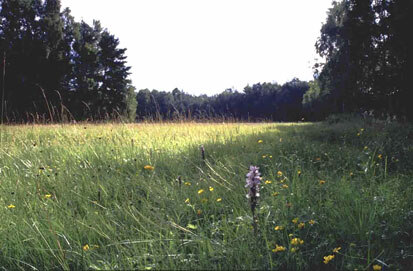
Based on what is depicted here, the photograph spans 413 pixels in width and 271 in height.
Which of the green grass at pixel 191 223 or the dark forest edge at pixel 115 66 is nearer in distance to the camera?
the green grass at pixel 191 223

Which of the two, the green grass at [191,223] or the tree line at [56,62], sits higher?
the tree line at [56,62]

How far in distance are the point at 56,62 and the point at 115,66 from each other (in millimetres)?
5767

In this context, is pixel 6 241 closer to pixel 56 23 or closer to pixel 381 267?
pixel 381 267

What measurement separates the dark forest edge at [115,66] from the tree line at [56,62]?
67 mm

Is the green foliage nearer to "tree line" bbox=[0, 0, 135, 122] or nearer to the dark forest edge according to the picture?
the dark forest edge

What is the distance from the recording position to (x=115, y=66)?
2692 centimetres

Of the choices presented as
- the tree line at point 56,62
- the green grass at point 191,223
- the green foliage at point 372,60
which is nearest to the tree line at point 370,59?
the green foliage at point 372,60

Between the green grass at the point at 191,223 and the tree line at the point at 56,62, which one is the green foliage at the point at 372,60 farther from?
the tree line at the point at 56,62

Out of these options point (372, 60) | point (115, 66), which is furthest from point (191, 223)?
point (115, 66)

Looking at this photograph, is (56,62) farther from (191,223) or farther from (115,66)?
(191,223)

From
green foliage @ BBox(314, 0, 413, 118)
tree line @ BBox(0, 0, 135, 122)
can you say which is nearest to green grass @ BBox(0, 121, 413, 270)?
green foliage @ BBox(314, 0, 413, 118)

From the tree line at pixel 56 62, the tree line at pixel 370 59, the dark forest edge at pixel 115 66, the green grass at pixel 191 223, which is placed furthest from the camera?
the tree line at pixel 56 62

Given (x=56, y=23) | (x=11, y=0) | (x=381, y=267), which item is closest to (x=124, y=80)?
(x=56, y=23)

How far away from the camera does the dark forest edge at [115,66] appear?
38.5 feet
